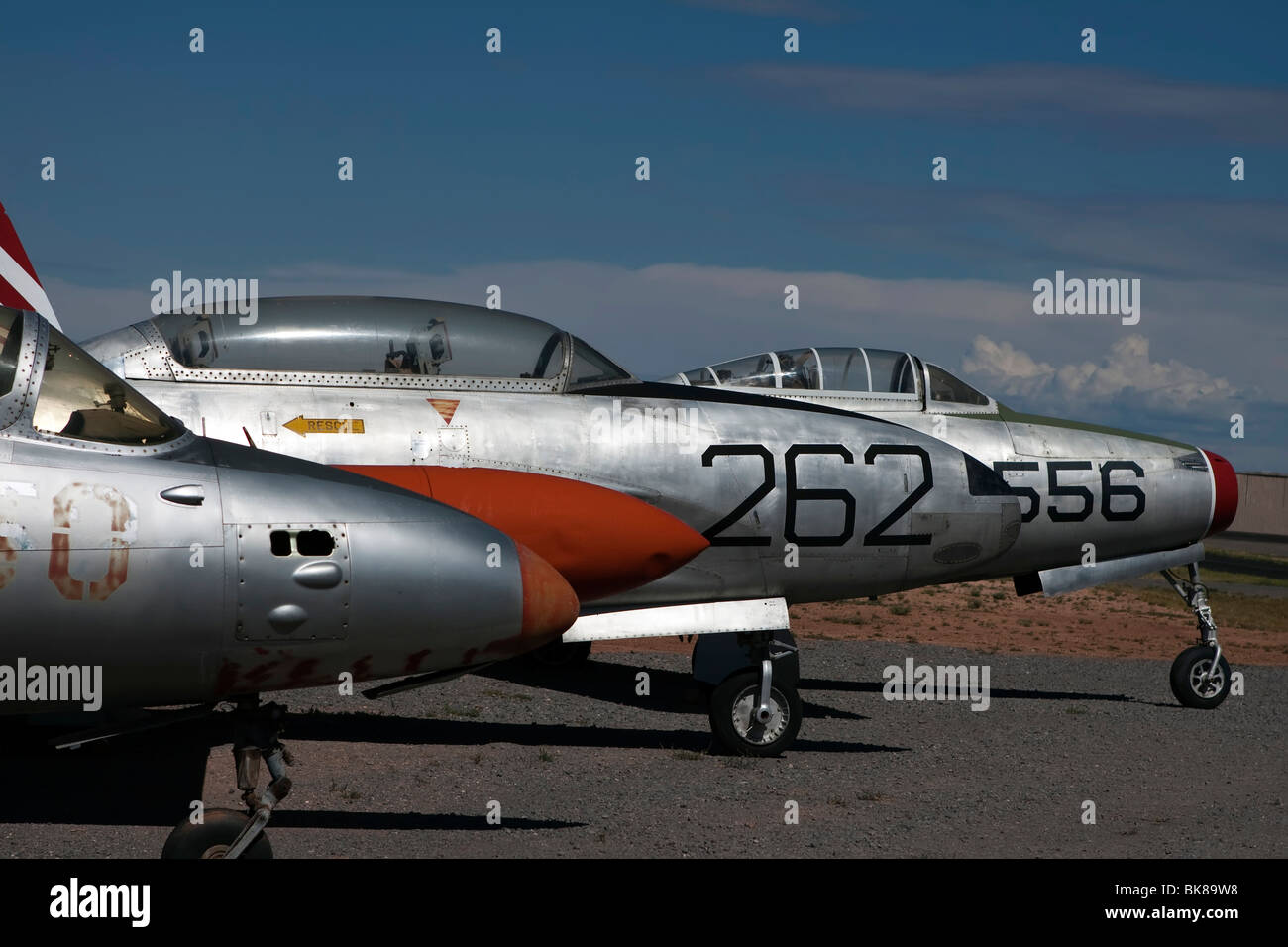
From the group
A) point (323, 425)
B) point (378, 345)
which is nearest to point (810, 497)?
point (378, 345)

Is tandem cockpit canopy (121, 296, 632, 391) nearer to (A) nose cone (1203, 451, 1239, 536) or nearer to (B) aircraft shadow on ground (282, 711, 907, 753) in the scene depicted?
(B) aircraft shadow on ground (282, 711, 907, 753)

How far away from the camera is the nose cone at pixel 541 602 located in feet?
20.7

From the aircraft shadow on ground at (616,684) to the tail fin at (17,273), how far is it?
274 inches

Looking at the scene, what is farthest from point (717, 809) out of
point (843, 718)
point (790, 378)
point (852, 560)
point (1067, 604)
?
point (1067, 604)

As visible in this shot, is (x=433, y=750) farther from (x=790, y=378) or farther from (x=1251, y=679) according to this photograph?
(x=1251, y=679)

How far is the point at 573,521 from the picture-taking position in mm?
9172

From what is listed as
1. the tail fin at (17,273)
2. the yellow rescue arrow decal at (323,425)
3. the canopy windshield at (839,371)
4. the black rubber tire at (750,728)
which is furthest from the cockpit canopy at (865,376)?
the tail fin at (17,273)

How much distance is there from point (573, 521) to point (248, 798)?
11.8ft

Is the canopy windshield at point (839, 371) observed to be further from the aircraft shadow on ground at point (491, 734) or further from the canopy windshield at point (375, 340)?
the aircraft shadow on ground at point (491, 734)

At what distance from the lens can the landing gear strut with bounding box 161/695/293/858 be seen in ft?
19.7

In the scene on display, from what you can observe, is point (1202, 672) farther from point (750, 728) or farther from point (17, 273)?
point (17, 273)

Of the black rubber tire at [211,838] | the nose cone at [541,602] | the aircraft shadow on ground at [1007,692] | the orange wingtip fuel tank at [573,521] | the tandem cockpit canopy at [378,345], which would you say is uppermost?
the tandem cockpit canopy at [378,345]

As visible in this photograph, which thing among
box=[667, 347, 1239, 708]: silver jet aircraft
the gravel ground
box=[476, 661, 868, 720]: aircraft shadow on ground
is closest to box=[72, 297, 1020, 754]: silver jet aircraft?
the gravel ground
